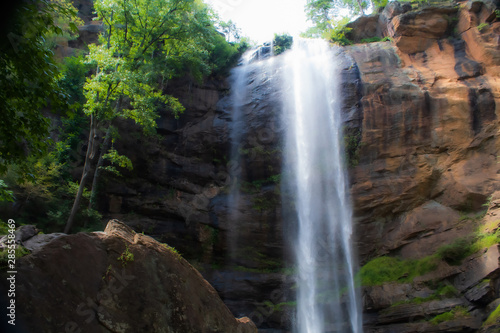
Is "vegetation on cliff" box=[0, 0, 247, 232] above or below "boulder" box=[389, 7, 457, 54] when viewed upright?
below

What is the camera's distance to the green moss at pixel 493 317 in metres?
9.55

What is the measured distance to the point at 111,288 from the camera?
552 centimetres

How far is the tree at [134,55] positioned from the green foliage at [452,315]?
1183cm

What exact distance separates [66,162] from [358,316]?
13.8 metres

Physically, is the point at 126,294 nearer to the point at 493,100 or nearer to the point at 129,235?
the point at 129,235

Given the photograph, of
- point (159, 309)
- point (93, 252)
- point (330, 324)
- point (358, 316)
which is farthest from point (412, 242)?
point (93, 252)

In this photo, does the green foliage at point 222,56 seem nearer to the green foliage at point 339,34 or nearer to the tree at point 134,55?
Answer: the tree at point 134,55

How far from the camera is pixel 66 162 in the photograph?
15.6 metres

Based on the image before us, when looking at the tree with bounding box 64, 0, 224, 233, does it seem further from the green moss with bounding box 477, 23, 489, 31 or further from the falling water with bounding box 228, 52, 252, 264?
the green moss with bounding box 477, 23, 489, 31

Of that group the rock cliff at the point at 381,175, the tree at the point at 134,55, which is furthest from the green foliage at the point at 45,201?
the rock cliff at the point at 381,175

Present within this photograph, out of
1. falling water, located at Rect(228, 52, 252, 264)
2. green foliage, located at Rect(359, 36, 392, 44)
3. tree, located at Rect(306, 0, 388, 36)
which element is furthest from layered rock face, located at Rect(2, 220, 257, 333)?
tree, located at Rect(306, 0, 388, 36)

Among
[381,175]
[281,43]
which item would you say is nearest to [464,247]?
[381,175]

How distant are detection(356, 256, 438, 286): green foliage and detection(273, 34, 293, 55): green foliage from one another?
1377 cm

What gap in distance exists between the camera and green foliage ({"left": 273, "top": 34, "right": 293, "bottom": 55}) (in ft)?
71.1
